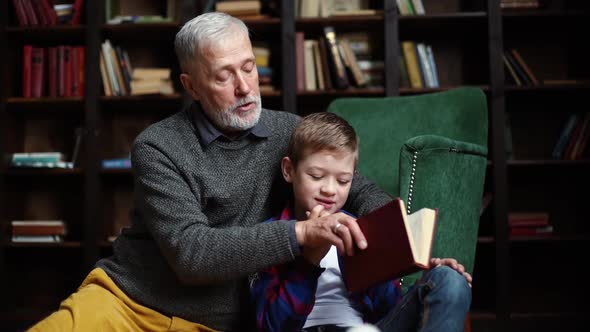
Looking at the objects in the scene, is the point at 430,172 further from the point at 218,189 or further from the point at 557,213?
the point at 557,213

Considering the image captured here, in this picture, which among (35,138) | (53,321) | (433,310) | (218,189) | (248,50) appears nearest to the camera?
(433,310)

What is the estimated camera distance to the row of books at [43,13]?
3314 mm

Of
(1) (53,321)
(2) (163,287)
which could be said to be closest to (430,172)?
(2) (163,287)

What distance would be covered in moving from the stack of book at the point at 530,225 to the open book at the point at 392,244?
2.26 metres

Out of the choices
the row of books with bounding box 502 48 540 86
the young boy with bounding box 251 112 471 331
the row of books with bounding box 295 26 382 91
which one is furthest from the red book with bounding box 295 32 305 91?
the young boy with bounding box 251 112 471 331

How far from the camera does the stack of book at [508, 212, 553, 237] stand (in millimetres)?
3150

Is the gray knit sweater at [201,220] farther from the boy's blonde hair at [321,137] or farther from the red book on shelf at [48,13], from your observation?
the red book on shelf at [48,13]

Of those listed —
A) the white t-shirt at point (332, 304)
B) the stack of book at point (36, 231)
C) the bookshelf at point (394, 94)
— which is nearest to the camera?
the white t-shirt at point (332, 304)

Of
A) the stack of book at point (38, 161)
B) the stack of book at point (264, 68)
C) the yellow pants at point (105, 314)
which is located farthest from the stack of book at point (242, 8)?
the yellow pants at point (105, 314)

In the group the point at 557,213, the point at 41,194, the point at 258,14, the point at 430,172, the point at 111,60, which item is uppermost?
the point at 258,14

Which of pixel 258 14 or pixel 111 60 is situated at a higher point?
pixel 258 14

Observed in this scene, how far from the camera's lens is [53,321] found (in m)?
1.30

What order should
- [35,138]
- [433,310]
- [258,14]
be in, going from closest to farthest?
[433,310]
[258,14]
[35,138]

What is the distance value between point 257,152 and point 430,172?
0.49 meters
